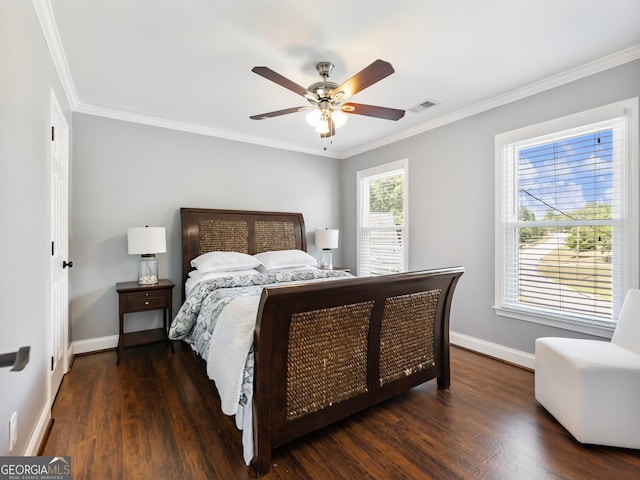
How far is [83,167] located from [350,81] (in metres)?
2.94

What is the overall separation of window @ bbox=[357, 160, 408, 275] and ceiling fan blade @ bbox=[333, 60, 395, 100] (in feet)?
7.12

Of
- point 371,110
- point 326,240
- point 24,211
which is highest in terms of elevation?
point 371,110

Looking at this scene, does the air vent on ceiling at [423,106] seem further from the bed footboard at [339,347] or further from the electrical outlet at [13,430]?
the electrical outlet at [13,430]

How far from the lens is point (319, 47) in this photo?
7.55 ft

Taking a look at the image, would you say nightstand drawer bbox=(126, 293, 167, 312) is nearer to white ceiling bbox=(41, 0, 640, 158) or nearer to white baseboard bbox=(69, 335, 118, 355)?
white baseboard bbox=(69, 335, 118, 355)

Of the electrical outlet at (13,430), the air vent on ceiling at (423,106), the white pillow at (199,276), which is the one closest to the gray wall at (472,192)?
the air vent on ceiling at (423,106)

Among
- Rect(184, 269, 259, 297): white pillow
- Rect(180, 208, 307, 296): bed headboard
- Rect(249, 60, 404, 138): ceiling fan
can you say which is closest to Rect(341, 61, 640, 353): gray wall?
Rect(249, 60, 404, 138): ceiling fan

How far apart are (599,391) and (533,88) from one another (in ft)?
8.28

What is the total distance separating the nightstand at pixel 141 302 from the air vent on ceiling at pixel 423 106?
323 cm

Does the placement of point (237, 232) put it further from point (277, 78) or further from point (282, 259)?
point (277, 78)

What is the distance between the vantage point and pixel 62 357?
8.99 ft

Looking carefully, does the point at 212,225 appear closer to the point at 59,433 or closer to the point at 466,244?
the point at 59,433

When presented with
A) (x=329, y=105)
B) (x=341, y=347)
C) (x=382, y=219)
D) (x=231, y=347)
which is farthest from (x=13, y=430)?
(x=382, y=219)

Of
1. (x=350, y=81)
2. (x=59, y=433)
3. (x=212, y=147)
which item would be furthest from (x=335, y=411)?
(x=212, y=147)
